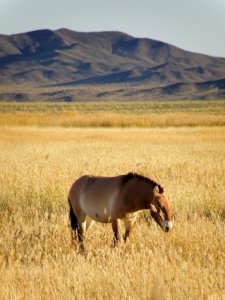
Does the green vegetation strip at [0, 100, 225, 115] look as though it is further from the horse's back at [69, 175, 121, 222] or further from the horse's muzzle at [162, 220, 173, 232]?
the horse's muzzle at [162, 220, 173, 232]

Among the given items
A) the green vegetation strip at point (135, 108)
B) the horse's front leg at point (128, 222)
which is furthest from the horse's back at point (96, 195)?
the green vegetation strip at point (135, 108)

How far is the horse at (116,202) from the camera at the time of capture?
18.4ft

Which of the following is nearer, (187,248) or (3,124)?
(187,248)

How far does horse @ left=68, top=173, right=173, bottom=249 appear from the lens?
220 inches

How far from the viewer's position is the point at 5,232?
22.4 feet

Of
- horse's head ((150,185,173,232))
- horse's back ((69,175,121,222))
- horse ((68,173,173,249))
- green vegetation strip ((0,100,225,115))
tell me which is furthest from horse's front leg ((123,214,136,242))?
green vegetation strip ((0,100,225,115))

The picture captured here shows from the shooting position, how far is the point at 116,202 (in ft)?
19.7

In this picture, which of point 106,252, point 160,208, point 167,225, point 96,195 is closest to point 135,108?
point 96,195

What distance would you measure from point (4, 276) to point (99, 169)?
28.1ft

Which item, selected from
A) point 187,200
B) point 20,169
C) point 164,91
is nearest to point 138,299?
point 187,200

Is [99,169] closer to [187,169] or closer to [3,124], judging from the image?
[187,169]

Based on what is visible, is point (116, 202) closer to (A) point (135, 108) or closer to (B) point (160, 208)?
(B) point (160, 208)

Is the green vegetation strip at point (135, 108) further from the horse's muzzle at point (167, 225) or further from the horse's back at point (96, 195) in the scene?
the horse's muzzle at point (167, 225)

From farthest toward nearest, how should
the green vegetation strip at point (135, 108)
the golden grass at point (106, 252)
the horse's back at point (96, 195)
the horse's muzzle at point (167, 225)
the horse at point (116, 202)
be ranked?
1. the green vegetation strip at point (135, 108)
2. the horse's back at point (96, 195)
3. the horse at point (116, 202)
4. the horse's muzzle at point (167, 225)
5. the golden grass at point (106, 252)
